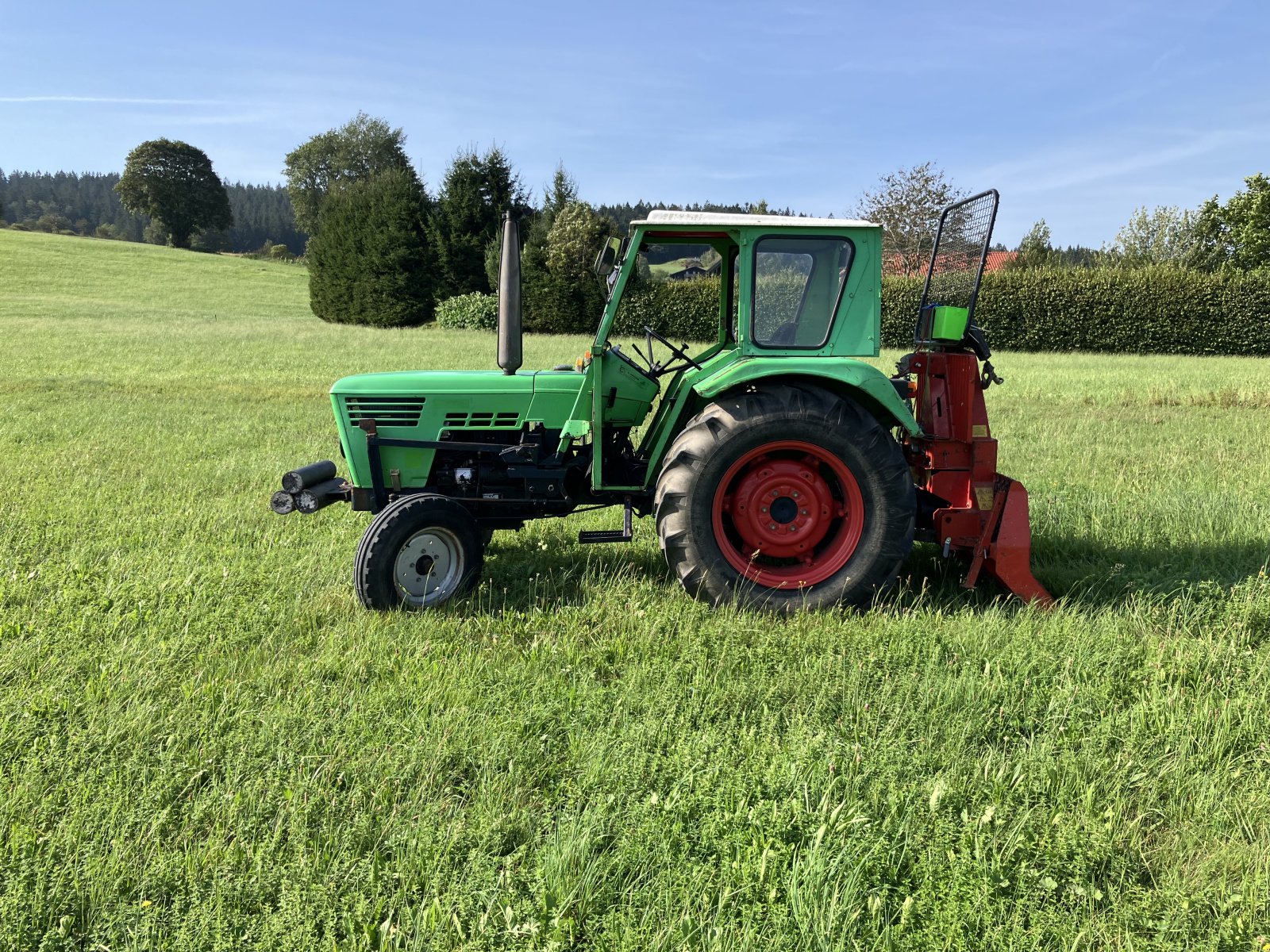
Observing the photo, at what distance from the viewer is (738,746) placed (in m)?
2.96

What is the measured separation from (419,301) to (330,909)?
1217 inches

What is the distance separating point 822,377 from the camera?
4.27 metres

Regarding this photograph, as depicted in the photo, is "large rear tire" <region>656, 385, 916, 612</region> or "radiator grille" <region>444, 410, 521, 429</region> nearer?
"large rear tire" <region>656, 385, 916, 612</region>

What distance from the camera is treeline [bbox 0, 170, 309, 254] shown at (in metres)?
95.2

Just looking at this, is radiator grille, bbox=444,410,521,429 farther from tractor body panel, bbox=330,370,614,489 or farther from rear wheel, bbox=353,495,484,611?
rear wheel, bbox=353,495,484,611

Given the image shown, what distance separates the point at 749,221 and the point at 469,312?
26299 millimetres

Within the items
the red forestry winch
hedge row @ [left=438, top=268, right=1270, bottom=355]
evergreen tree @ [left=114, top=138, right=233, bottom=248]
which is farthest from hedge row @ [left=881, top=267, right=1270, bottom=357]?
evergreen tree @ [left=114, top=138, right=233, bottom=248]

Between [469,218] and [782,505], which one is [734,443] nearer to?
[782,505]

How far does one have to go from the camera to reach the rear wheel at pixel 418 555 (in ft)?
13.4

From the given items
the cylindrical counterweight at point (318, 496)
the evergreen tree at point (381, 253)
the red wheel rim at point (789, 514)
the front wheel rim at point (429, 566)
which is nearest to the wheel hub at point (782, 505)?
the red wheel rim at point (789, 514)

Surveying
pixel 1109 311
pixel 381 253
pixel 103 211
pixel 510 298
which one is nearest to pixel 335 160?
pixel 381 253

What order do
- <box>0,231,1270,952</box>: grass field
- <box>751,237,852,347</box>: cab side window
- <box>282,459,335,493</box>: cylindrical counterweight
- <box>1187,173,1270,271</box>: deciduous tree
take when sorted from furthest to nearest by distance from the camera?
<box>1187,173,1270,271</box>: deciduous tree, <box>282,459,335,493</box>: cylindrical counterweight, <box>751,237,852,347</box>: cab side window, <box>0,231,1270,952</box>: grass field

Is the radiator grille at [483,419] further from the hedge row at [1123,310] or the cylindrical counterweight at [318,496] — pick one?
the hedge row at [1123,310]

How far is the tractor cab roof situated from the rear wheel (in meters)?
1.87
